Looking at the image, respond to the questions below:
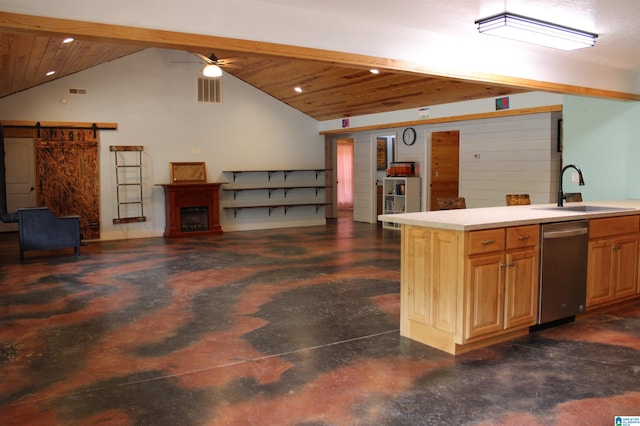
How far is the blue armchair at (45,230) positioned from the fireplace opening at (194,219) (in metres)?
2.50

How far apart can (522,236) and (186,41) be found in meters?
2.74

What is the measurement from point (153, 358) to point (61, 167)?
701cm

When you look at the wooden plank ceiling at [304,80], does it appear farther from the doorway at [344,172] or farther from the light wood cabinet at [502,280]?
the doorway at [344,172]

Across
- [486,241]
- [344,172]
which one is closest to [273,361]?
[486,241]

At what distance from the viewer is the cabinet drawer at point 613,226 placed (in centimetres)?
446

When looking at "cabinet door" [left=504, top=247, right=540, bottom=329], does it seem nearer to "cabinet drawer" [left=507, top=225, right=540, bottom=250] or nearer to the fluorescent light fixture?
"cabinet drawer" [left=507, top=225, right=540, bottom=250]

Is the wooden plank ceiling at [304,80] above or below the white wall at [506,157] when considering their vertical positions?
above

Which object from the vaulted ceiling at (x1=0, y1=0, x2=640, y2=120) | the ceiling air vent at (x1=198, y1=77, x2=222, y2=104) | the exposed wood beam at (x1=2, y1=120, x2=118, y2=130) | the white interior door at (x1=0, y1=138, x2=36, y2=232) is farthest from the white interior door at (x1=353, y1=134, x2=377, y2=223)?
the white interior door at (x1=0, y1=138, x2=36, y2=232)

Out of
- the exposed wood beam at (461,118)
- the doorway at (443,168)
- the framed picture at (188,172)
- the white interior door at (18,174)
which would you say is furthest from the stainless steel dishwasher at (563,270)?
the white interior door at (18,174)

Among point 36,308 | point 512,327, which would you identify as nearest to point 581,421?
point 512,327

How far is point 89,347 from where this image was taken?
3949 mm

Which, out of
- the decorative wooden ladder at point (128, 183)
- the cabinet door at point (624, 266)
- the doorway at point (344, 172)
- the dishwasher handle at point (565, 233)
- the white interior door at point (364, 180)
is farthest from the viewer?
the doorway at point (344, 172)

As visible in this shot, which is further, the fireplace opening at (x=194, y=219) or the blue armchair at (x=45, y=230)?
the fireplace opening at (x=194, y=219)

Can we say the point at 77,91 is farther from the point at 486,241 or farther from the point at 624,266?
the point at 624,266
